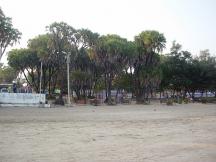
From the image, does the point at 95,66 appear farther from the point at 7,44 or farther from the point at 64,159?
the point at 64,159

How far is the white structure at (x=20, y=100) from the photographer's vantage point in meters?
48.8

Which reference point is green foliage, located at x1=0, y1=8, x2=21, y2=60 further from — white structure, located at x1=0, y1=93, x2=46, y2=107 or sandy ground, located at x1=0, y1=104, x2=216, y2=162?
sandy ground, located at x1=0, y1=104, x2=216, y2=162

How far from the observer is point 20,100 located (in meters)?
49.4

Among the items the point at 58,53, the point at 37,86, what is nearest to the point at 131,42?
the point at 58,53

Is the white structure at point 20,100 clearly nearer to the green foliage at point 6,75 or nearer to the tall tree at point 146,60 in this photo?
the tall tree at point 146,60

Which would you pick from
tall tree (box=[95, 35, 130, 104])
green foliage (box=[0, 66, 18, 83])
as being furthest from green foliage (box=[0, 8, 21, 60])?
green foliage (box=[0, 66, 18, 83])

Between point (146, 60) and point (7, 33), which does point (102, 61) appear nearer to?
point (146, 60)

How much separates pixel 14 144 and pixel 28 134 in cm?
354

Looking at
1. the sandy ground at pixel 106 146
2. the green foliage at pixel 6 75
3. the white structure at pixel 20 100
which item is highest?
the green foliage at pixel 6 75

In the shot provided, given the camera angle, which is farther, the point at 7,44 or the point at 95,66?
the point at 95,66

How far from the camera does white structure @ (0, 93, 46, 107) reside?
4882cm

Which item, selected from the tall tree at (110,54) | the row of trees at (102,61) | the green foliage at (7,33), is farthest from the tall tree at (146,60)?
the green foliage at (7,33)

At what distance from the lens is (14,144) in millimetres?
15328

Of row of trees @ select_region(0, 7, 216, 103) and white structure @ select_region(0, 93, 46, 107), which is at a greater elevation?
row of trees @ select_region(0, 7, 216, 103)
